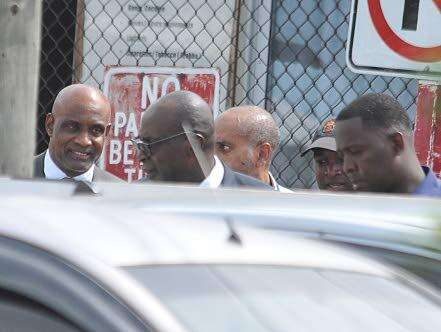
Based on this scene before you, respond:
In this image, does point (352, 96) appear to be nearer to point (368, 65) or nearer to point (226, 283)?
point (368, 65)

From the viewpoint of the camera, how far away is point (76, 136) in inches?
183

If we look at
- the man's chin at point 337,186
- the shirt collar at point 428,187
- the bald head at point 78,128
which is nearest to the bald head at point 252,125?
the man's chin at point 337,186

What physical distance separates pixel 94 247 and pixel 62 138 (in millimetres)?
3180

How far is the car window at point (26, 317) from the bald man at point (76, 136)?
3.00 meters

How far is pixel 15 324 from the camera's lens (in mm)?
→ 1504

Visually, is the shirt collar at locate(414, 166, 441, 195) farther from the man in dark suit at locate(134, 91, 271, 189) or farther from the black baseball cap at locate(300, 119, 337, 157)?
the black baseball cap at locate(300, 119, 337, 157)

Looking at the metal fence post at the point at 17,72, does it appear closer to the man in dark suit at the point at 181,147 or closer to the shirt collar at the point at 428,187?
the man in dark suit at the point at 181,147

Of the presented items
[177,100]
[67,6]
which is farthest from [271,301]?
[67,6]

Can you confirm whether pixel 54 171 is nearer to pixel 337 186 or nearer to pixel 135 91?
pixel 135 91

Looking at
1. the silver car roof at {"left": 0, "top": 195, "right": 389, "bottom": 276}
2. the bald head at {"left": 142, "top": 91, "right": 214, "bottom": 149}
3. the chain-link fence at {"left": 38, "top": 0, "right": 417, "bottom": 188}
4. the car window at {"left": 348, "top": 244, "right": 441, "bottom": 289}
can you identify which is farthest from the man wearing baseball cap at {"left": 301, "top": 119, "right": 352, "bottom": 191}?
the silver car roof at {"left": 0, "top": 195, "right": 389, "bottom": 276}

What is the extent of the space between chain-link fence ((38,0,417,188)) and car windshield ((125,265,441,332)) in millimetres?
4270

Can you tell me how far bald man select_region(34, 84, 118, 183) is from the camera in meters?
4.61

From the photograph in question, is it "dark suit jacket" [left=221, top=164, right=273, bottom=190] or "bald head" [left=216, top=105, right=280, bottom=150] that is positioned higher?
"bald head" [left=216, top=105, right=280, bottom=150]

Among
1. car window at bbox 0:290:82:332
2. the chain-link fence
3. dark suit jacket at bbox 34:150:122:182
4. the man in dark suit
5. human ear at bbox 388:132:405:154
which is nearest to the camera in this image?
car window at bbox 0:290:82:332
